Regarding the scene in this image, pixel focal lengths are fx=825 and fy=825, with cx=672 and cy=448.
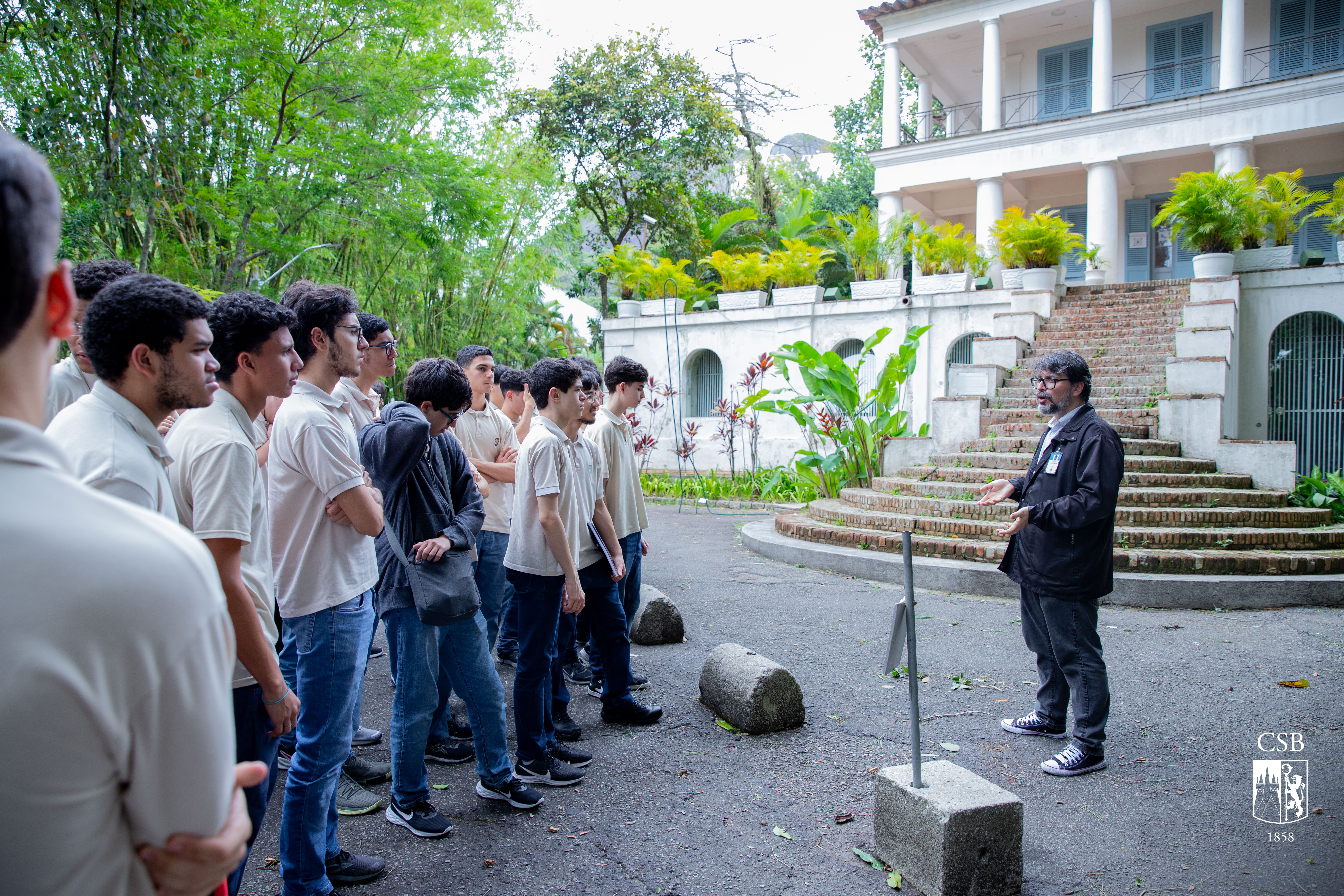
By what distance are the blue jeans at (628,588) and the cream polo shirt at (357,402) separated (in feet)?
5.66

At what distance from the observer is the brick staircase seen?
784cm

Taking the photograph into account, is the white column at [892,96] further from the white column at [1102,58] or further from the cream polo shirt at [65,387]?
the cream polo shirt at [65,387]

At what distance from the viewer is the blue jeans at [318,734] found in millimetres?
2809

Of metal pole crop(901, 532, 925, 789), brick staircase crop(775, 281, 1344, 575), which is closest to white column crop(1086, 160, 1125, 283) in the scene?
brick staircase crop(775, 281, 1344, 575)

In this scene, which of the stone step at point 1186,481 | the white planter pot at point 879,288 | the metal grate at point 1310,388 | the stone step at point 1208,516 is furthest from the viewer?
the white planter pot at point 879,288

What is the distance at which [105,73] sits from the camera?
9914mm

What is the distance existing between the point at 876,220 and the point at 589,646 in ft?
48.5

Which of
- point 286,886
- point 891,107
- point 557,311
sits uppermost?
point 891,107

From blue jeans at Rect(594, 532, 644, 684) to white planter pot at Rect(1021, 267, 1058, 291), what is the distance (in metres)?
10.9

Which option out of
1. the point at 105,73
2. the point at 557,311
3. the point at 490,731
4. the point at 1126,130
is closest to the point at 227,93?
the point at 105,73

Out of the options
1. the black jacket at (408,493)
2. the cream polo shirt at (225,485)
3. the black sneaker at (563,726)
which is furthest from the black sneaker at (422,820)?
the cream polo shirt at (225,485)

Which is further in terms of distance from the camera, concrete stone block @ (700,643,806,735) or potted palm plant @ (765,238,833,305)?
potted palm plant @ (765,238,833,305)

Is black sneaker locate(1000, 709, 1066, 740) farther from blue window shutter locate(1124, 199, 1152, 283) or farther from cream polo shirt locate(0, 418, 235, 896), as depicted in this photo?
blue window shutter locate(1124, 199, 1152, 283)

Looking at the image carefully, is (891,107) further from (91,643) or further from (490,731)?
(91,643)
